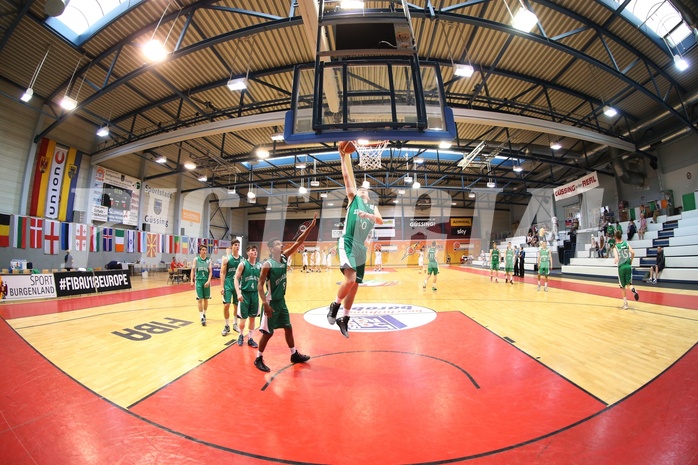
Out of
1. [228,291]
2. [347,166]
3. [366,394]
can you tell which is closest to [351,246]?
[347,166]

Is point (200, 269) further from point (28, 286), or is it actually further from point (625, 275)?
point (625, 275)

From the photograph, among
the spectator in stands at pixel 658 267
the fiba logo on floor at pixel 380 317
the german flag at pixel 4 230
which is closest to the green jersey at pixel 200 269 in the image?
the fiba logo on floor at pixel 380 317

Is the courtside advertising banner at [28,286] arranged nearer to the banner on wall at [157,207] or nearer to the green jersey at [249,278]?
the green jersey at [249,278]

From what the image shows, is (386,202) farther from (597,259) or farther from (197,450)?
(197,450)

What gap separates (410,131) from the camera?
427cm

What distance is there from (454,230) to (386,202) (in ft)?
28.8

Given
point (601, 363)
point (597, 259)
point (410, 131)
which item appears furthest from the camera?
point (597, 259)

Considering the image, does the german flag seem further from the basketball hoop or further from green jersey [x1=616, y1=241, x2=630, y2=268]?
green jersey [x1=616, y1=241, x2=630, y2=268]

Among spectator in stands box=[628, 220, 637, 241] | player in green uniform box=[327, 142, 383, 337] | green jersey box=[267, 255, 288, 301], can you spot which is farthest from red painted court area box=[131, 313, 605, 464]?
spectator in stands box=[628, 220, 637, 241]

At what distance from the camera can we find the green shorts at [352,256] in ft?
11.2

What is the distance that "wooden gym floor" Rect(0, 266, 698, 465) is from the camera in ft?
6.79

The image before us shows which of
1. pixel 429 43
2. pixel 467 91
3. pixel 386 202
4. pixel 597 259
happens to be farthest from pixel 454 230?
pixel 429 43

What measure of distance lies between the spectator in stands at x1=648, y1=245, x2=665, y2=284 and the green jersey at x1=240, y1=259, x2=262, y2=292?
15497 mm

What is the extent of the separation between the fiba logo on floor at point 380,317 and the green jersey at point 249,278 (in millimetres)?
1627
